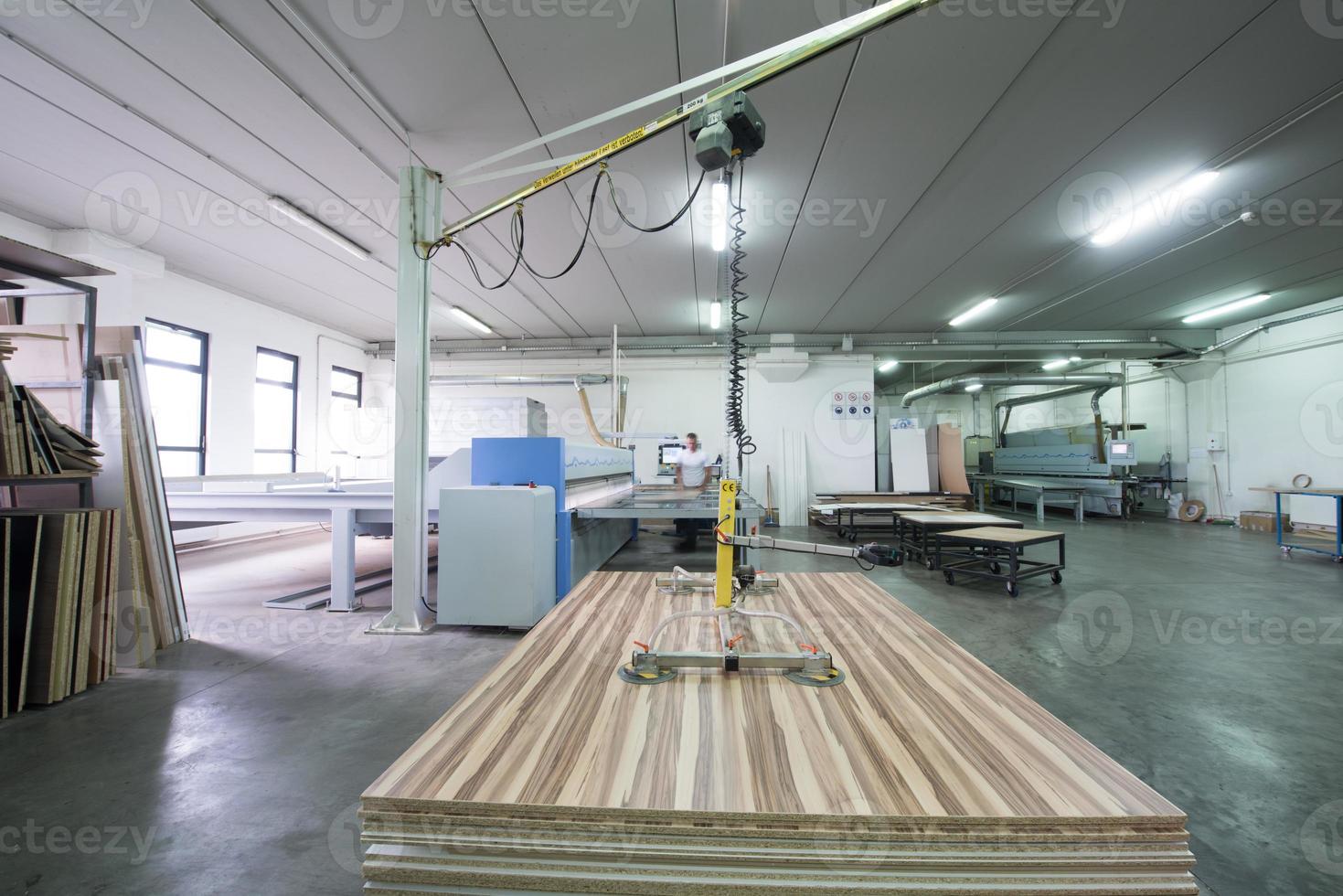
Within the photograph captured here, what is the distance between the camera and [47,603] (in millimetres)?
2229

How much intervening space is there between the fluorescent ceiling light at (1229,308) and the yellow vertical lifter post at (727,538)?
9.36 meters

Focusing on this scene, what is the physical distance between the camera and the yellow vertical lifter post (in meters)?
1.24

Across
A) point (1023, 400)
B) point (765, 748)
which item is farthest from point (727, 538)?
point (1023, 400)

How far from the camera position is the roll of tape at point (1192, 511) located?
8.23m

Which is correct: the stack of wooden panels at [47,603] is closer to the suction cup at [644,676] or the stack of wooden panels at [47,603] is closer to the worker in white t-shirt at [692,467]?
the suction cup at [644,676]

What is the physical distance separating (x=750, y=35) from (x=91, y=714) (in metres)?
4.54

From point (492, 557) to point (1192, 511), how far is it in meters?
11.2

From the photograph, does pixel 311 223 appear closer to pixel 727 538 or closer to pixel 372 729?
pixel 372 729

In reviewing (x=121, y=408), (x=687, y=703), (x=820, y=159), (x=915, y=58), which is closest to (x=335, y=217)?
(x=121, y=408)

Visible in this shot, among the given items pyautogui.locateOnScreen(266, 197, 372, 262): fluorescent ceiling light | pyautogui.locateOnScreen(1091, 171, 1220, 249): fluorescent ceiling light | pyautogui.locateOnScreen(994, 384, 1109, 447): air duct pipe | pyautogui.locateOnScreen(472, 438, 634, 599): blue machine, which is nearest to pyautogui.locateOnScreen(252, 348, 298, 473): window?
pyautogui.locateOnScreen(266, 197, 372, 262): fluorescent ceiling light

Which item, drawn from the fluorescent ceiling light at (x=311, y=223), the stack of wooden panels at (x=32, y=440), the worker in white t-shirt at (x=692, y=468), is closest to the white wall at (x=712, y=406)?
the worker in white t-shirt at (x=692, y=468)

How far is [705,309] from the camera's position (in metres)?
7.05

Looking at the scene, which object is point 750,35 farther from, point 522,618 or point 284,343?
point 284,343

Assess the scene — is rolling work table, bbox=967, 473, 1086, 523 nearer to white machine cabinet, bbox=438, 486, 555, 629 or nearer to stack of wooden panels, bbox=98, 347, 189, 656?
white machine cabinet, bbox=438, 486, 555, 629
